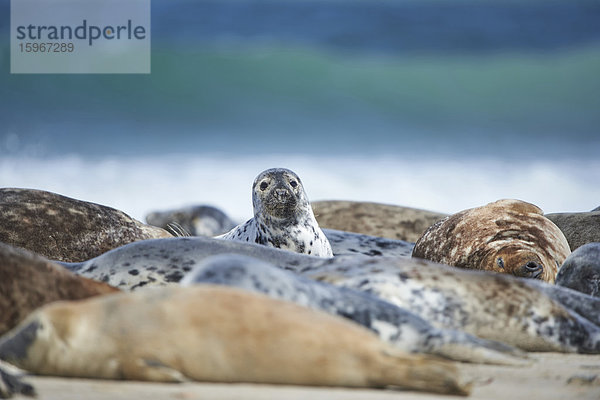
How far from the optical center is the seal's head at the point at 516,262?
5.01 metres

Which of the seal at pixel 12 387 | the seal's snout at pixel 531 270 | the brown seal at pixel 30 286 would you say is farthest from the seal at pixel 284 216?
the seal at pixel 12 387

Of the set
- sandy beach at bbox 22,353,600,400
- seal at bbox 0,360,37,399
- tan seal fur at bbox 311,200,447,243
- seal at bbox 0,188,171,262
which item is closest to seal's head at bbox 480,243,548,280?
sandy beach at bbox 22,353,600,400

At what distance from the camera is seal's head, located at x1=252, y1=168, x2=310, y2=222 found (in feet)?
19.3

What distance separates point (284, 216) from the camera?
19.4ft

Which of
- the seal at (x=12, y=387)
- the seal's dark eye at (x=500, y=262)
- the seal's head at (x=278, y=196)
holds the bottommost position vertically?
the seal's dark eye at (x=500, y=262)

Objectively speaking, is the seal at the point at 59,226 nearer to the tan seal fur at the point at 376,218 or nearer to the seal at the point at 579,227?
the tan seal fur at the point at 376,218

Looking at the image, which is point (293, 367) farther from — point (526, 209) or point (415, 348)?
point (526, 209)

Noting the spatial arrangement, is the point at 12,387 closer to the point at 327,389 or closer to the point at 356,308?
the point at 327,389

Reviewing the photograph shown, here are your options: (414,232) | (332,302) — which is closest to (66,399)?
(332,302)

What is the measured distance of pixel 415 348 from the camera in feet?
8.96

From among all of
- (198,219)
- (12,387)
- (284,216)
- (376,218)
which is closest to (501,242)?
(284,216)

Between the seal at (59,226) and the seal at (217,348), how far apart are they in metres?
3.74

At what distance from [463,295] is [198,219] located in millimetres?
10513

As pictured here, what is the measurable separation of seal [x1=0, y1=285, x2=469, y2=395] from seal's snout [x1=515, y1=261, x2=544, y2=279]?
295cm
